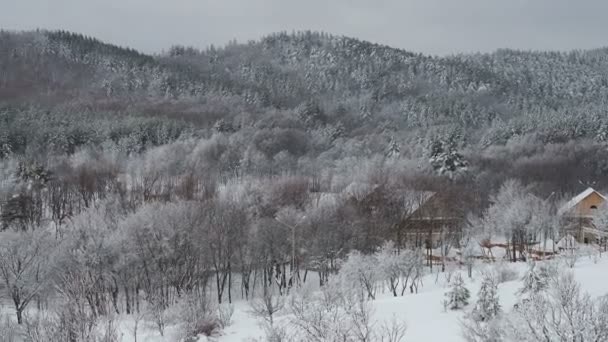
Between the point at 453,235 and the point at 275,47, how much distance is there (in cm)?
15506

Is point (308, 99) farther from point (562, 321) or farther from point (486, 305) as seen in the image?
point (562, 321)

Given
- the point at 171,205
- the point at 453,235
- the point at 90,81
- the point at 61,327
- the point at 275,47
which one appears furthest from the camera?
the point at 275,47

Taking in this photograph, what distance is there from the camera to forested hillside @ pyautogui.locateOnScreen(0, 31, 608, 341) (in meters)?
32.8

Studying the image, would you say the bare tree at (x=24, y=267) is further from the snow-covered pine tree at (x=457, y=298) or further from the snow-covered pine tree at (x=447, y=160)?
the snow-covered pine tree at (x=447, y=160)

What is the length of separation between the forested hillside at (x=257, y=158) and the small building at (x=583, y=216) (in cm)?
166

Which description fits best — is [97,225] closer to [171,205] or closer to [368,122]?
[171,205]

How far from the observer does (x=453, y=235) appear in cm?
4156

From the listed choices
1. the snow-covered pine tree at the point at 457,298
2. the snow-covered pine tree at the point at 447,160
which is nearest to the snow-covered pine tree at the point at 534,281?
the snow-covered pine tree at the point at 457,298

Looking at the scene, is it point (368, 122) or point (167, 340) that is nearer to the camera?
point (167, 340)

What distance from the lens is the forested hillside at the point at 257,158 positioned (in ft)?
108

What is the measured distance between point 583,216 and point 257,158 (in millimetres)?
48107

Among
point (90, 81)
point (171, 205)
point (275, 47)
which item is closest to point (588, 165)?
point (171, 205)

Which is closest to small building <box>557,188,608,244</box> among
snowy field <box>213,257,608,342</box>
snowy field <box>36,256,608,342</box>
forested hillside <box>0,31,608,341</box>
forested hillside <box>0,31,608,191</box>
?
forested hillside <box>0,31,608,341</box>

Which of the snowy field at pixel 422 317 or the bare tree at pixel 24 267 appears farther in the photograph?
the bare tree at pixel 24 267
